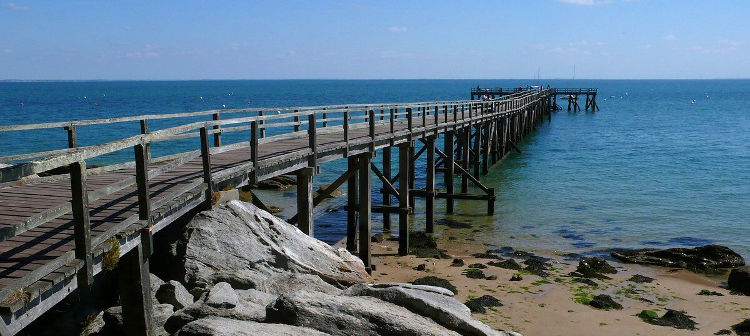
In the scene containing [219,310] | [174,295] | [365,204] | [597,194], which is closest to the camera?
[219,310]

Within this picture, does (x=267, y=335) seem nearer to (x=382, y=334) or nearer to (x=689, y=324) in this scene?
(x=382, y=334)

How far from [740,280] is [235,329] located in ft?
41.4

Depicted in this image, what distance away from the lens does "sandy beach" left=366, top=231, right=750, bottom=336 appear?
471 inches

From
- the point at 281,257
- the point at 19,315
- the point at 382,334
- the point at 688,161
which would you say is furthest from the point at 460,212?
the point at 688,161

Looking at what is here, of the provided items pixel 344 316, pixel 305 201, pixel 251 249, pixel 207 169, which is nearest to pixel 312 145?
pixel 305 201

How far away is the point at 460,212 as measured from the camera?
22.7m

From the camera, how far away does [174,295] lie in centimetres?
743

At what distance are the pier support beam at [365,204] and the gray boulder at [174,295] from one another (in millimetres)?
6960

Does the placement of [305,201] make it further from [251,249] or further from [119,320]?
[119,320]

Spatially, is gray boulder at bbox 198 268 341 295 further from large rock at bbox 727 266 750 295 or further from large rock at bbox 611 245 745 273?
large rock at bbox 611 245 745 273

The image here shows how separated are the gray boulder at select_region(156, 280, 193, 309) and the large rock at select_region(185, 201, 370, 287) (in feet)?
1.10

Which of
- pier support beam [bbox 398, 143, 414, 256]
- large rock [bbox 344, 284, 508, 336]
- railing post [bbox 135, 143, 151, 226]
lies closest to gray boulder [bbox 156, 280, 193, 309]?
railing post [bbox 135, 143, 151, 226]

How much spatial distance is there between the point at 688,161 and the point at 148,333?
3873 cm

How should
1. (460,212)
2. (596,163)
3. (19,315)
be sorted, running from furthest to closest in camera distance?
(596,163) < (460,212) < (19,315)
